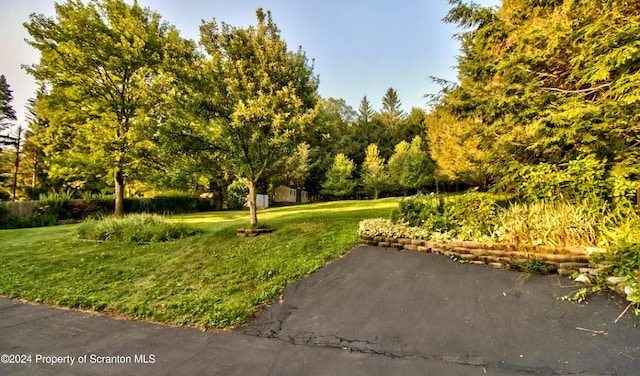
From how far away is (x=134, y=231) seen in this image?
8.79 m

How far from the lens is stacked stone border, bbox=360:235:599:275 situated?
379 centimetres

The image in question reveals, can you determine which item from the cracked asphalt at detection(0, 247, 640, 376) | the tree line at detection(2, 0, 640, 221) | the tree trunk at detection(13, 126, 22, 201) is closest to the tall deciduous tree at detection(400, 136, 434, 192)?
the tree line at detection(2, 0, 640, 221)

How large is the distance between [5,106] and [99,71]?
77.2ft

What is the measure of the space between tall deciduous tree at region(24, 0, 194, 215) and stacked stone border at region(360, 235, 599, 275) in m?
12.3

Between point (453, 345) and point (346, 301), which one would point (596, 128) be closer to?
point (453, 345)

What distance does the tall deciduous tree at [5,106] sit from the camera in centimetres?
2627

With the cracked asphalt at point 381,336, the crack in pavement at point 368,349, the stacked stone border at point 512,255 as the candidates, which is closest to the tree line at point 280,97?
the stacked stone border at point 512,255

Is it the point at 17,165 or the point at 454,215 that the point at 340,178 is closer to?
the point at 454,215

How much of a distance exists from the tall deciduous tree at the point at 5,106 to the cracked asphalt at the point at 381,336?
111 feet

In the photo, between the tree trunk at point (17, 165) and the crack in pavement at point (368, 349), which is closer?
the crack in pavement at point (368, 349)

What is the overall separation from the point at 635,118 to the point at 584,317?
3.60 meters

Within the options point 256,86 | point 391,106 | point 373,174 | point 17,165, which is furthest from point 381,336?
point 391,106

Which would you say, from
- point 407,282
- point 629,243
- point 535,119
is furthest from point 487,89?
point 407,282

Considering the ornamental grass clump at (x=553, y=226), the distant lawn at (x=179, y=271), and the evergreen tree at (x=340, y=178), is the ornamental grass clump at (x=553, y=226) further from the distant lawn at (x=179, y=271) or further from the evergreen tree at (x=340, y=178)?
the evergreen tree at (x=340, y=178)
